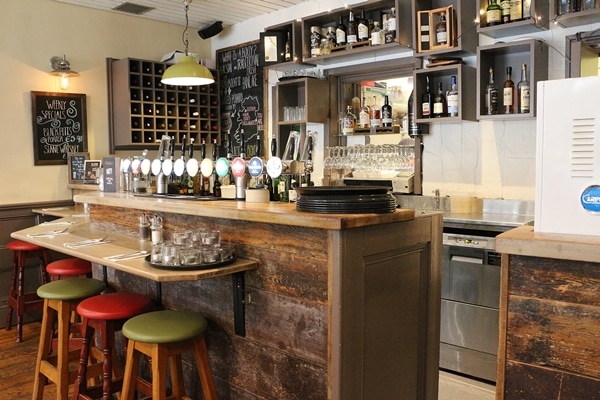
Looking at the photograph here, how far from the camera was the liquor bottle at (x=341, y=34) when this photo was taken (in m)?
4.55

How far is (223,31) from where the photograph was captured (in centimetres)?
620

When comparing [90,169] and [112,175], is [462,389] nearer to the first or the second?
[112,175]

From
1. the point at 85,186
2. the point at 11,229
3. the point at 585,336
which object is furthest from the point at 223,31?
the point at 585,336

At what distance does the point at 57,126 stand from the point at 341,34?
284 cm

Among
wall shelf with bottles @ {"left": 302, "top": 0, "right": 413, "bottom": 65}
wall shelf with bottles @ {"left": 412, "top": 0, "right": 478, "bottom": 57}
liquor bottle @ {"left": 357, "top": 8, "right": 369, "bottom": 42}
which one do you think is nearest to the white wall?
wall shelf with bottles @ {"left": 302, "top": 0, "right": 413, "bottom": 65}

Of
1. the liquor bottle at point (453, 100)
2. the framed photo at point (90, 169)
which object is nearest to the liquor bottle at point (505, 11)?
the liquor bottle at point (453, 100)

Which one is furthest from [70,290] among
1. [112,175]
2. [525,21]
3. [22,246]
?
[525,21]

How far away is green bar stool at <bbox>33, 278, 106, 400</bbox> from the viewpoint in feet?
8.91

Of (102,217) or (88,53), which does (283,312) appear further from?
(88,53)

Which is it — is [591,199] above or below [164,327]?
above

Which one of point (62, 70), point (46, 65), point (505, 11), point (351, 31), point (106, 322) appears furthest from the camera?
point (46, 65)

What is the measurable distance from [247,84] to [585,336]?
15.9 feet

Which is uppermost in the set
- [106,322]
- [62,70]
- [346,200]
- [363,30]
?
[363,30]

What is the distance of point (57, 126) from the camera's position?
5.07m
